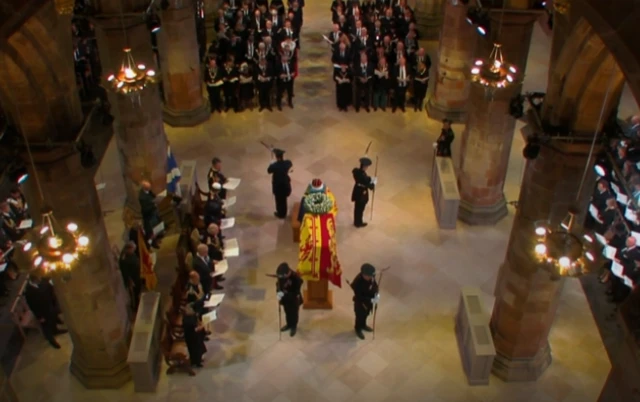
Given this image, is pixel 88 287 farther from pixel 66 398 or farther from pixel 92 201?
pixel 66 398

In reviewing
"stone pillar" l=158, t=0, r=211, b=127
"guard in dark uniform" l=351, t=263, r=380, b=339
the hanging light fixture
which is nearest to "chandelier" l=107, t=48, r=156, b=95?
"guard in dark uniform" l=351, t=263, r=380, b=339

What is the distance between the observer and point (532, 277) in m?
9.81

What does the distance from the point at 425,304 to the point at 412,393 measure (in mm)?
1946

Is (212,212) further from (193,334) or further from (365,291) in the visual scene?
(365,291)

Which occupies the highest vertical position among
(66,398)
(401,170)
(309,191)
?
(309,191)

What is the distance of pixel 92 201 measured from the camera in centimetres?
948

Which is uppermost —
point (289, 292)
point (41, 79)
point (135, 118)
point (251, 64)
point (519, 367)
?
point (41, 79)

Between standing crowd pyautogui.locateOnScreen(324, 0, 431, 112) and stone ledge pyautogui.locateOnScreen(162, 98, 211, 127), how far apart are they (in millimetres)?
3338

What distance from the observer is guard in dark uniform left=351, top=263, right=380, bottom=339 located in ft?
35.3

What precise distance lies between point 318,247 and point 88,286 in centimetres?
348

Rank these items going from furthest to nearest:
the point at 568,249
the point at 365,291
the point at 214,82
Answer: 1. the point at 214,82
2. the point at 365,291
3. the point at 568,249

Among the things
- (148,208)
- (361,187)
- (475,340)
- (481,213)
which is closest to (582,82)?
(475,340)

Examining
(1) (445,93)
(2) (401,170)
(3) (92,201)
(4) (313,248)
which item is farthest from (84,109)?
(1) (445,93)

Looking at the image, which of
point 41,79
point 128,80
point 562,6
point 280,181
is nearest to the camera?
point 562,6
